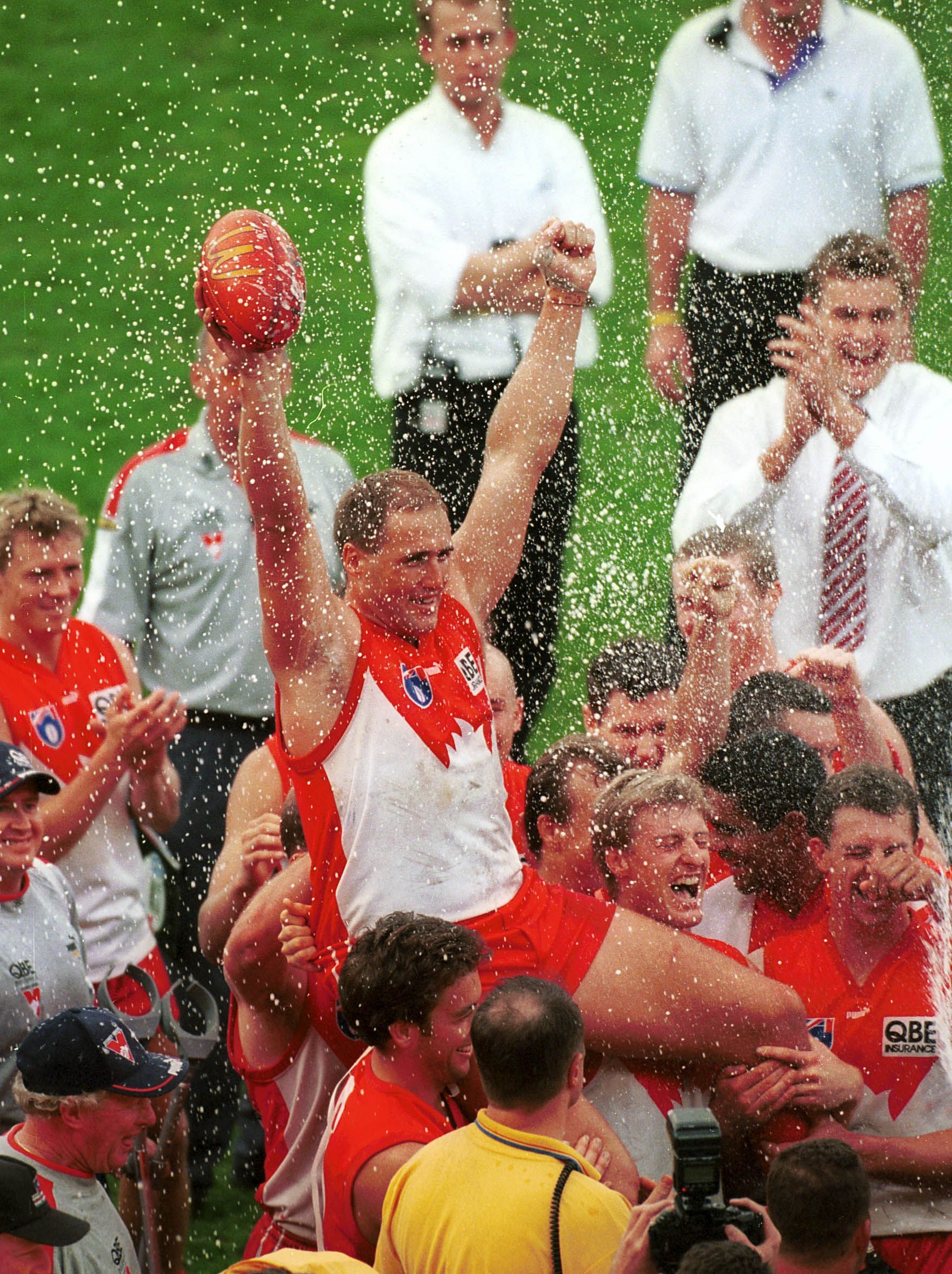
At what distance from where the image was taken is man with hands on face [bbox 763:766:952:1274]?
3693 millimetres

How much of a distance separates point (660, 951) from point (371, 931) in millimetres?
693

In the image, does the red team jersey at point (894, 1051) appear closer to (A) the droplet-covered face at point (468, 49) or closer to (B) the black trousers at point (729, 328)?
(B) the black trousers at point (729, 328)

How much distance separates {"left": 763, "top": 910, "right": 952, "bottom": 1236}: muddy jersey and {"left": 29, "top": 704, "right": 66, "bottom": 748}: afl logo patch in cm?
209

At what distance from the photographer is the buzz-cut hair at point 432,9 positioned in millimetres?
6234

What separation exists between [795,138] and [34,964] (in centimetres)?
389

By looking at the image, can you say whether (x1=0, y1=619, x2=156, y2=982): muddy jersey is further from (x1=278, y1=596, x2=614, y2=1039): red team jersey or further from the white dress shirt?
the white dress shirt

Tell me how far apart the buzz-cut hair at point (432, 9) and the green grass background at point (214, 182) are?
7.69ft

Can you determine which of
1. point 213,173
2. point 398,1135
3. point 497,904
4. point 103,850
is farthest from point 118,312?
point 398,1135

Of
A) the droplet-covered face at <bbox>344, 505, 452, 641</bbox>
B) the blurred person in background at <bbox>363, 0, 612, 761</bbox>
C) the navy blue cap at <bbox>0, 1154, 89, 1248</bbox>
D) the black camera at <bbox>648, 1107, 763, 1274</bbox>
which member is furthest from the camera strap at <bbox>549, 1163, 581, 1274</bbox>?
the blurred person in background at <bbox>363, 0, 612, 761</bbox>

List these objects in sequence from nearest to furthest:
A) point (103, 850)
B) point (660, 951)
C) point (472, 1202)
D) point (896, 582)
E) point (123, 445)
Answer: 1. point (472, 1202)
2. point (660, 951)
3. point (103, 850)
4. point (896, 582)
5. point (123, 445)

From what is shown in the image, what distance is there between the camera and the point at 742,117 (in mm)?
6398

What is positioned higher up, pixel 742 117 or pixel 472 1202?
pixel 742 117

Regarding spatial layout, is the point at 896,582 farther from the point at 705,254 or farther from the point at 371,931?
the point at 371,931

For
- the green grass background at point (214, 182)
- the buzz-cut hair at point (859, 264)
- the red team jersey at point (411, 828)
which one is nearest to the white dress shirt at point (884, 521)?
the buzz-cut hair at point (859, 264)
